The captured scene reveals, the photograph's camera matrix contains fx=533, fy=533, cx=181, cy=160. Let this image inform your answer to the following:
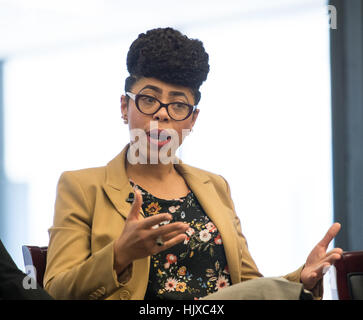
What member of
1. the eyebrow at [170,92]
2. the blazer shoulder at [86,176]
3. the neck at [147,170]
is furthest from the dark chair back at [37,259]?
the eyebrow at [170,92]

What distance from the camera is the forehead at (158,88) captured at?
154 cm

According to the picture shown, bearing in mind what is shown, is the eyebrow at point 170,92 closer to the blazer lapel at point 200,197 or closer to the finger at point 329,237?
the blazer lapel at point 200,197

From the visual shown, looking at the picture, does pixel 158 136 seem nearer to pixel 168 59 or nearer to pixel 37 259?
pixel 168 59

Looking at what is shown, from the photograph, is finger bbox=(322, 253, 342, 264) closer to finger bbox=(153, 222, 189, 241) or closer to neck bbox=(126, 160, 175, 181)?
finger bbox=(153, 222, 189, 241)

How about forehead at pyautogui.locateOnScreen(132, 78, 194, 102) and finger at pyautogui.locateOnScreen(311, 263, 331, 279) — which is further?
forehead at pyautogui.locateOnScreen(132, 78, 194, 102)

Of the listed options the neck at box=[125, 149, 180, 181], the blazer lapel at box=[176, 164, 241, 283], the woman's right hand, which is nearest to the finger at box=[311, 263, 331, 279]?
the blazer lapel at box=[176, 164, 241, 283]

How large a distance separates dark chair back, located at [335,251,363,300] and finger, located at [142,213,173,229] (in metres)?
0.73

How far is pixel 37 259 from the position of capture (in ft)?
5.00

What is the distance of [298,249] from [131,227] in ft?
8.94

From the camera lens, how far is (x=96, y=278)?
50.0 inches

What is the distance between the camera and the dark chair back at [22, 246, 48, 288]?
1512 millimetres

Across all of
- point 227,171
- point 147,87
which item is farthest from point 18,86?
point 147,87

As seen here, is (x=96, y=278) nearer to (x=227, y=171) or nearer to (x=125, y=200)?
(x=125, y=200)

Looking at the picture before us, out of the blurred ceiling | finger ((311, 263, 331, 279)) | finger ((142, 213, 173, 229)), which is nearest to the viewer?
finger ((142, 213, 173, 229))
